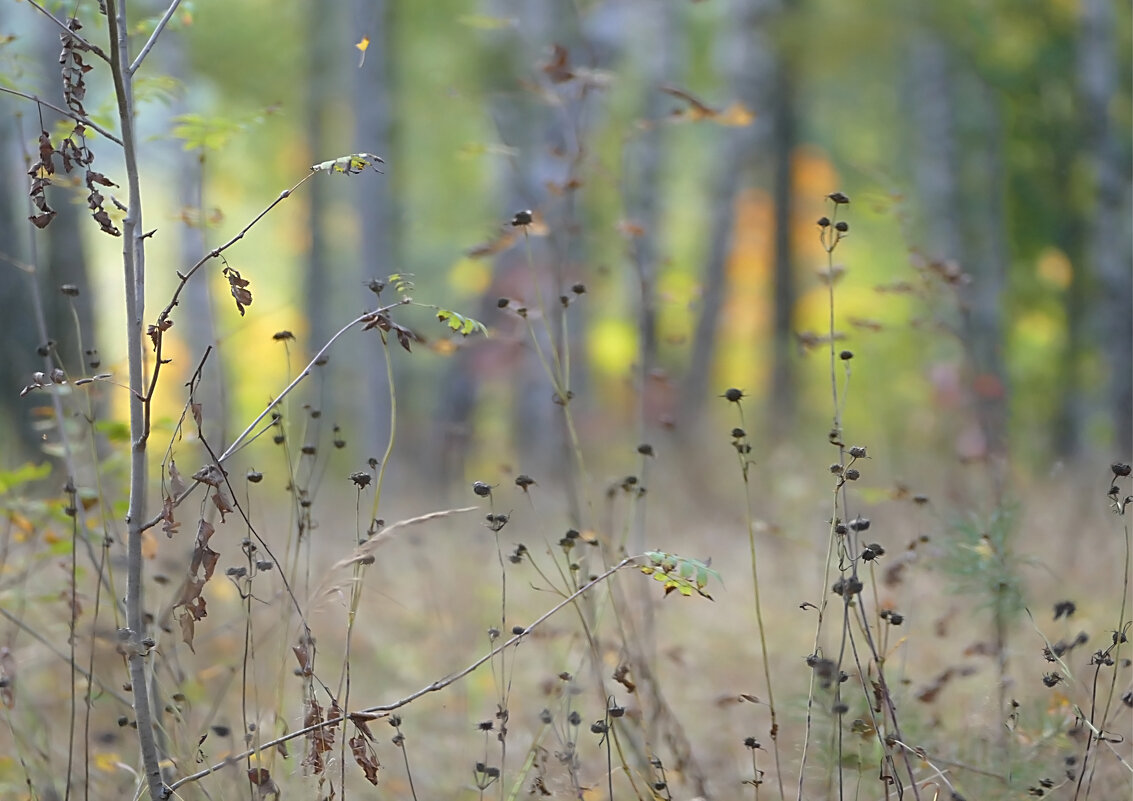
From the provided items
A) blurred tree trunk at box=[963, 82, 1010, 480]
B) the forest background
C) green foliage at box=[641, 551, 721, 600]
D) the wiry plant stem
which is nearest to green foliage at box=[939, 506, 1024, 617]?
the forest background

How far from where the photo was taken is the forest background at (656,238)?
3488 mm

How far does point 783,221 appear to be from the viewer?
12.9m

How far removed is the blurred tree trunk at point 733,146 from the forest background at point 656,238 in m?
0.04

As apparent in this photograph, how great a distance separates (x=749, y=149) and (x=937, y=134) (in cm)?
178

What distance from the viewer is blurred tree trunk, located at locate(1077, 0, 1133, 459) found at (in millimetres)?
6246

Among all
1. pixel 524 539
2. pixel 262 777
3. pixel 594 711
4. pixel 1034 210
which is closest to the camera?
pixel 262 777

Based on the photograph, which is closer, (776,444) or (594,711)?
(594,711)

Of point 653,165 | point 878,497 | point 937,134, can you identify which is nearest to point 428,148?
point 653,165

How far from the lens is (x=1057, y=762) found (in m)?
2.61

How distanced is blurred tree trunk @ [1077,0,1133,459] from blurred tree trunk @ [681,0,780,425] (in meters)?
3.56

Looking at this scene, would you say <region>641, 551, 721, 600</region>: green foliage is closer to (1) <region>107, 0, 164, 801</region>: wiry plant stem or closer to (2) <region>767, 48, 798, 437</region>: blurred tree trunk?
(1) <region>107, 0, 164, 801</region>: wiry plant stem

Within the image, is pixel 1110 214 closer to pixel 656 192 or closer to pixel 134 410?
pixel 656 192

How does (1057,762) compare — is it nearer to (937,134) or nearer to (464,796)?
(464,796)

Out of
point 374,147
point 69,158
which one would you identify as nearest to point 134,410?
point 69,158
